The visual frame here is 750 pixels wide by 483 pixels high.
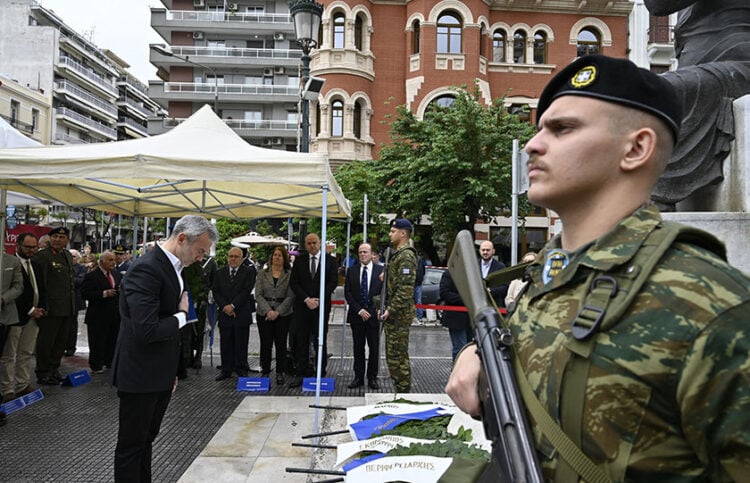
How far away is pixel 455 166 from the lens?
65.1ft

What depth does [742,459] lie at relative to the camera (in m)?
0.91

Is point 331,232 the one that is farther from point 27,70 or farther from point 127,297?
point 27,70

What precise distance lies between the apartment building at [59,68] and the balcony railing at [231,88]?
544 inches

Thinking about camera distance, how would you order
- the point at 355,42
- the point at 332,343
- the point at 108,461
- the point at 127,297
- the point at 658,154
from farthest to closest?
the point at 355,42 → the point at 332,343 → the point at 108,461 → the point at 127,297 → the point at 658,154

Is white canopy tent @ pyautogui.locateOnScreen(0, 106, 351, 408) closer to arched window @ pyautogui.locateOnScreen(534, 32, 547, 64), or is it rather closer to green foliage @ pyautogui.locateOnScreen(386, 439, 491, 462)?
green foliage @ pyautogui.locateOnScreen(386, 439, 491, 462)

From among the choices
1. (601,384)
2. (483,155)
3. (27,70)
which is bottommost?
(601,384)

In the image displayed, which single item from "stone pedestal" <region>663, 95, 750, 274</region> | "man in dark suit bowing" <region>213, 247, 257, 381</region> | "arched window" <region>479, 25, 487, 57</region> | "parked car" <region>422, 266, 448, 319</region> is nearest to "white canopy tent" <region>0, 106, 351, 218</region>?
"man in dark suit bowing" <region>213, 247, 257, 381</region>

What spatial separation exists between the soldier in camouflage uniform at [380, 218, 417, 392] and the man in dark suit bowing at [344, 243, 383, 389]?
2.18 ft

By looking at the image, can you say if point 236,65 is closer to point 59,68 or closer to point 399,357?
point 59,68

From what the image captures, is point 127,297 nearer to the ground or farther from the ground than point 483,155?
nearer to the ground

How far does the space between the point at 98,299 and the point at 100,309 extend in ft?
0.73

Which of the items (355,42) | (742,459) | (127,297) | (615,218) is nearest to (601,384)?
(742,459)

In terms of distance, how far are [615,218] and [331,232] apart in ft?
64.1

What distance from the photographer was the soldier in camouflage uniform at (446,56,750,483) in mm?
939
